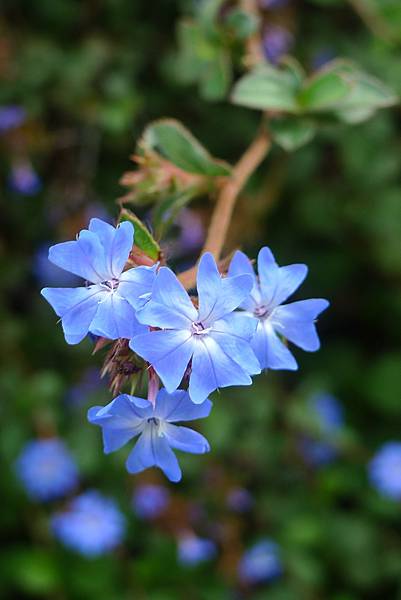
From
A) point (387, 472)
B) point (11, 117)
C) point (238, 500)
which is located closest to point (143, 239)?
point (11, 117)

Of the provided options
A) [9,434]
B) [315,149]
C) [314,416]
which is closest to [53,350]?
[9,434]

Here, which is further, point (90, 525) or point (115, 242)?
point (90, 525)

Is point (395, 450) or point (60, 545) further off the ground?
point (395, 450)

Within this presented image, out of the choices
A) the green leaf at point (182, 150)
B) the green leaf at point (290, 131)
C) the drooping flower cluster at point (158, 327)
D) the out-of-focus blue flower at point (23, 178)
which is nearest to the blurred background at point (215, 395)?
the out-of-focus blue flower at point (23, 178)

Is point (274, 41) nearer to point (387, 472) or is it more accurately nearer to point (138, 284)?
point (387, 472)

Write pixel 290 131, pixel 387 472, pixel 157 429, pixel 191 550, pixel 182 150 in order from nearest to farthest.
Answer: pixel 157 429
pixel 182 150
pixel 290 131
pixel 191 550
pixel 387 472

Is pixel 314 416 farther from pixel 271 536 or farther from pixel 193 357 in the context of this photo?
pixel 193 357

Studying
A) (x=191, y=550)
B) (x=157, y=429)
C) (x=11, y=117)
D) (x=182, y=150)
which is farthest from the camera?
(x=191, y=550)
